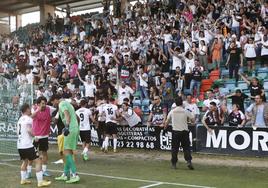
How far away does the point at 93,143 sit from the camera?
20.2 metres

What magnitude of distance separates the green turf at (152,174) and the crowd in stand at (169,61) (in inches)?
109

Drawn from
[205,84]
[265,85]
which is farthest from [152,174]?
[205,84]

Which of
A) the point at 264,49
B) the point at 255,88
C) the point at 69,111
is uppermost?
the point at 264,49

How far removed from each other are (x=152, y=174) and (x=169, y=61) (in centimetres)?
983

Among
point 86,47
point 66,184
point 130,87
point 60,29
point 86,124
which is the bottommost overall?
point 66,184

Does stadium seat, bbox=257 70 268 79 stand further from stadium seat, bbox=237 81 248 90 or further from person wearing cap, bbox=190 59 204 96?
person wearing cap, bbox=190 59 204 96

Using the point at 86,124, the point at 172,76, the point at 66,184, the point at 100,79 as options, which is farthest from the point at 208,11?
the point at 66,184

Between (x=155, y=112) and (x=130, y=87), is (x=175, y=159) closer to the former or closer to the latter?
(x=155, y=112)

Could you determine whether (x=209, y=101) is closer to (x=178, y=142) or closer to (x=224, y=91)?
(x=224, y=91)

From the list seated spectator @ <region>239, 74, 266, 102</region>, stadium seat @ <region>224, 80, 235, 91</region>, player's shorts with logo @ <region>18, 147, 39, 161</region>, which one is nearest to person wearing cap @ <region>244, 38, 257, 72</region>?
stadium seat @ <region>224, 80, 235, 91</region>

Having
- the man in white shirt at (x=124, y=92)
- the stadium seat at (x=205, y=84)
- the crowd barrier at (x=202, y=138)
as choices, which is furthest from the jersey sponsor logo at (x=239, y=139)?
the man in white shirt at (x=124, y=92)

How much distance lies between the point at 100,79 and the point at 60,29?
14763 millimetres

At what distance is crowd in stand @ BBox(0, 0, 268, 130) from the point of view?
18219 mm

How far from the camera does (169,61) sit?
21938 mm
